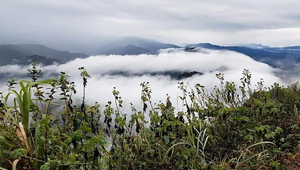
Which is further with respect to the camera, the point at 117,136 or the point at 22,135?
the point at 117,136

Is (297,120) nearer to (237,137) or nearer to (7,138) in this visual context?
(237,137)

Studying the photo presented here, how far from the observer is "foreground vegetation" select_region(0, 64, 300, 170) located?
2.48 meters

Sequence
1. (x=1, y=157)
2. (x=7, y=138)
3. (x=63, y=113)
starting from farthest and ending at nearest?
1. (x=63, y=113)
2. (x=7, y=138)
3. (x=1, y=157)

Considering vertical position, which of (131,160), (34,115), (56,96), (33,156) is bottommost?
(131,160)

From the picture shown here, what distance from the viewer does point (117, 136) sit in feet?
11.8

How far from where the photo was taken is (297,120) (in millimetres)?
4965

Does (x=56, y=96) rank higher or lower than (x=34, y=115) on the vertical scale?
higher

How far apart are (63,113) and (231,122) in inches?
96.4

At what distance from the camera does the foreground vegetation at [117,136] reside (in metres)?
2.48

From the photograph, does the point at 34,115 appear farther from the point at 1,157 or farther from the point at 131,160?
the point at 131,160

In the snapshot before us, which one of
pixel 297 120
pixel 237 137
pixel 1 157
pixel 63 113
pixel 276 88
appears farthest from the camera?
pixel 276 88

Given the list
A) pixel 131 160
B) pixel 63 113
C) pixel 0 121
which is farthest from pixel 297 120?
pixel 0 121

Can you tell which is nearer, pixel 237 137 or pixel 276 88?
pixel 237 137

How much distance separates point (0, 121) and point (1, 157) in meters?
0.90
